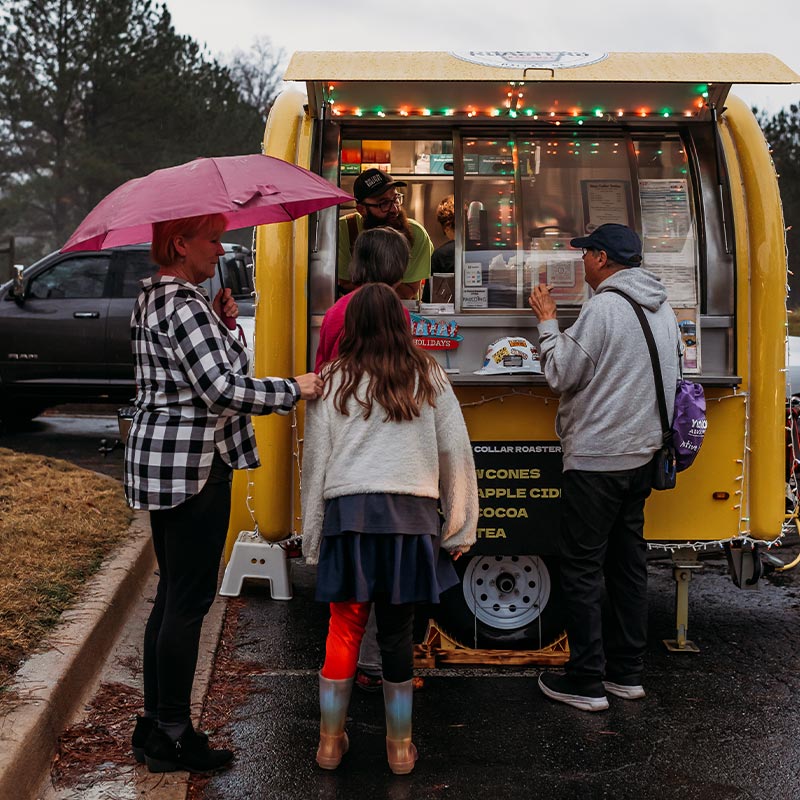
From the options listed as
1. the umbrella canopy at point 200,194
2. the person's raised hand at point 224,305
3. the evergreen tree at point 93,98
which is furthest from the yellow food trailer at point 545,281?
the evergreen tree at point 93,98

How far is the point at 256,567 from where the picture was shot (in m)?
5.61

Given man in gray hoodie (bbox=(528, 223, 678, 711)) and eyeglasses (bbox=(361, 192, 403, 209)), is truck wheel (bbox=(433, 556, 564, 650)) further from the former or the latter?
eyeglasses (bbox=(361, 192, 403, 209))

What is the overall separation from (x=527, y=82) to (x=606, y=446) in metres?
1.59

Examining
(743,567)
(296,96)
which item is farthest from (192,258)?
(743,567)

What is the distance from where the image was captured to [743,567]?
5090mm

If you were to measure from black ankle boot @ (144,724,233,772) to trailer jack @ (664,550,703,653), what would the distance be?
2298 mm

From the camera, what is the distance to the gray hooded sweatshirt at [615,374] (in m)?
4.42

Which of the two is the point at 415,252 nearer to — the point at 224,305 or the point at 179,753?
the point at 224,305

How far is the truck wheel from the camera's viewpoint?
4.92 meters

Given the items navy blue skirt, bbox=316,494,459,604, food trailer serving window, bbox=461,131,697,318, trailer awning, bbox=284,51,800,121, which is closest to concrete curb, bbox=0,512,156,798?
navy blue skirt, bbox=316,494,459,604

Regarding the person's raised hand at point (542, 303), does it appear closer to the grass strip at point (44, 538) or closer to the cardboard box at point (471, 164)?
the cardboard box at point (471, 164)

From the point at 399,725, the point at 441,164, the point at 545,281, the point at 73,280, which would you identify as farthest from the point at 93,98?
the point at 399,725

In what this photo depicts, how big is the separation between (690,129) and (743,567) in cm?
207

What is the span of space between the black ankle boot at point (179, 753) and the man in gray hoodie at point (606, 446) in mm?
1537
